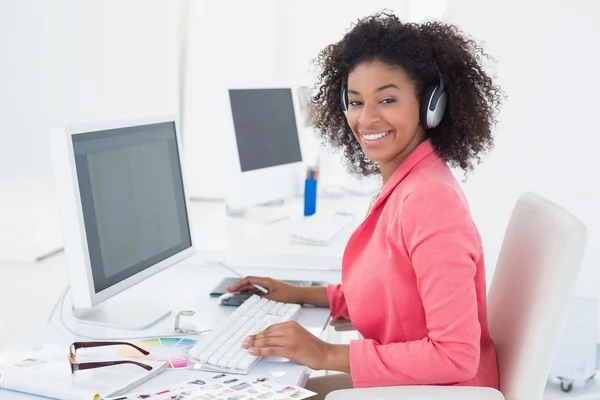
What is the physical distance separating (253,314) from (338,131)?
0.50 metres

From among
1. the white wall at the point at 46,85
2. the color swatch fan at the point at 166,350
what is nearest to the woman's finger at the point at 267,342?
the color swatch fan at the point at 166,350

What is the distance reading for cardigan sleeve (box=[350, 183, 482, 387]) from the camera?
1053 millimetres

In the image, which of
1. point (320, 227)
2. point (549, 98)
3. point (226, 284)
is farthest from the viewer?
point (549, 98)

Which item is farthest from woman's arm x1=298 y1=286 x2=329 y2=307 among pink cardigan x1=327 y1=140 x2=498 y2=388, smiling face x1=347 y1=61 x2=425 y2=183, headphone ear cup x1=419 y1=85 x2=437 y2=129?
headphone ear cup x1=419 y1=85 x2=437 y2=129

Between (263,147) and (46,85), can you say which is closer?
(263,147)

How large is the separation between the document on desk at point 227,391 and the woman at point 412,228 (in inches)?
3.9

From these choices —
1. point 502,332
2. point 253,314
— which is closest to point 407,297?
point 502,332

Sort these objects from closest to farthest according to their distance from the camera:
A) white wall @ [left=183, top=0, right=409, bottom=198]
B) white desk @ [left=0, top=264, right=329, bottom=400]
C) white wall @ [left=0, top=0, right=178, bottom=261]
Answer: white desk @ [left=0, top=264, right=329, bottom=400] < white wall @ [left=0, top=0, right=178, bottom=261] < white wall @ [left=183, top=0, right=409, bottom=198]

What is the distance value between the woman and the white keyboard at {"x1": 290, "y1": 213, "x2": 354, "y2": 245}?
592mm

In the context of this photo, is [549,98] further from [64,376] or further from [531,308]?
[64,376]

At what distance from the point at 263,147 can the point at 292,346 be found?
1.40 metres

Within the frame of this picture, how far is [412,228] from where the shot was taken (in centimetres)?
110

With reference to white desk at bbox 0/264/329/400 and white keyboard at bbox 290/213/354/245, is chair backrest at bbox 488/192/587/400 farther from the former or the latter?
white keyboard at bbox 290/213/354/245

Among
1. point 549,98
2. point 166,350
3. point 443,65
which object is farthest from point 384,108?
point 549,98
